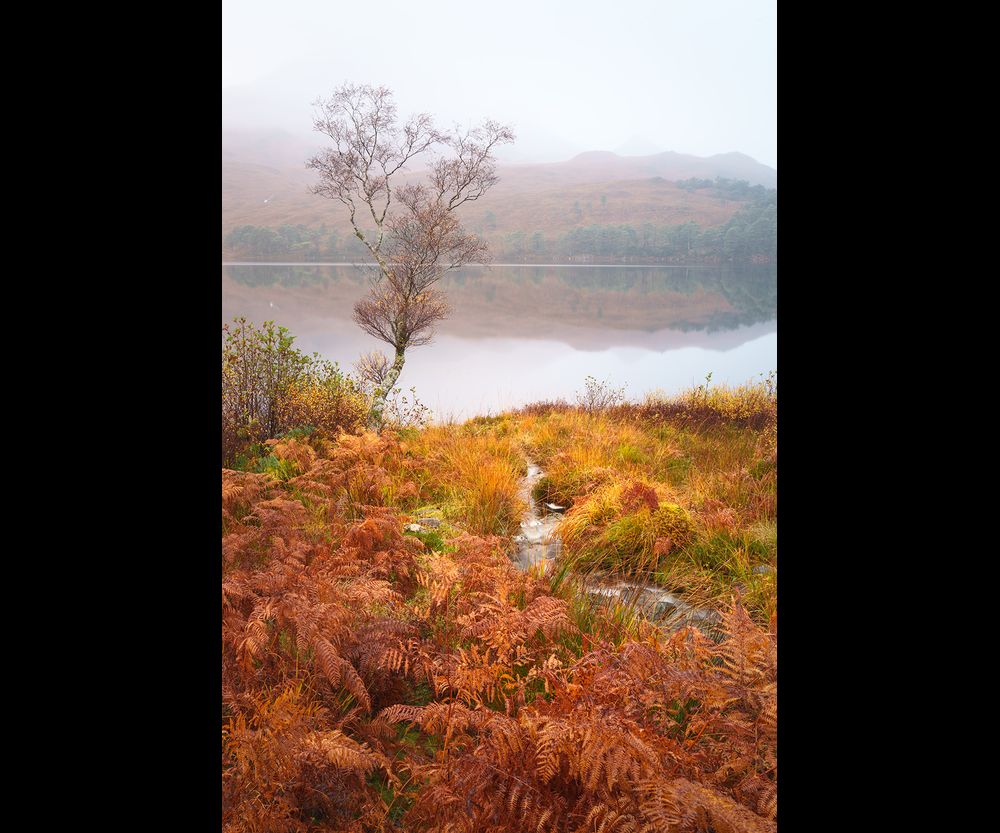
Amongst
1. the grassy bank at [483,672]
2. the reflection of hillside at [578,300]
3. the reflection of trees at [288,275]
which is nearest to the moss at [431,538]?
the grassy bank at [483,672]

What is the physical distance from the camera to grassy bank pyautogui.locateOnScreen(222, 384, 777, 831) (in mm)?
2008

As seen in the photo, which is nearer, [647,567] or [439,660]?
[439,660]

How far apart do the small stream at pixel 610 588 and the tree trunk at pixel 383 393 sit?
3.22 m

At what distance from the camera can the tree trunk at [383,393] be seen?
8483 millimetres

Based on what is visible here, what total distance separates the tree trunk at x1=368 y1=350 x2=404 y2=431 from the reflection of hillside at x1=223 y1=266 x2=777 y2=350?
23.1 feet

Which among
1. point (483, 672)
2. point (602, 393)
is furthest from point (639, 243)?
point (483, 672)

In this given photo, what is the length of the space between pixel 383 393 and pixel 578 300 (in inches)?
1003

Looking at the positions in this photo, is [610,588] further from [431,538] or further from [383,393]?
[383,393]
